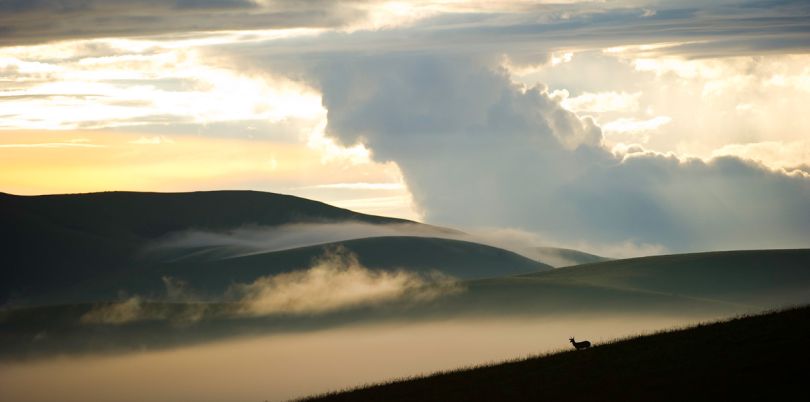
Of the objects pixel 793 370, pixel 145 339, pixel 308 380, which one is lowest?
pixel 793 370

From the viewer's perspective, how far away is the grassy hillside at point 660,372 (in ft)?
124

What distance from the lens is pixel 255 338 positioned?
625 ft

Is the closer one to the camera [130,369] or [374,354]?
[374,354]

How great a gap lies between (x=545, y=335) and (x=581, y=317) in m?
26.1

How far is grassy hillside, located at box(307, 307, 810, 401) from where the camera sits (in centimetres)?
3778

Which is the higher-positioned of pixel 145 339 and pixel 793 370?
pixel 145 339

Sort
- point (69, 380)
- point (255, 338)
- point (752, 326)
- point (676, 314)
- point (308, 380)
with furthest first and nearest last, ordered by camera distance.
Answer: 1. point (255, 338)
2. point (676, 314)
3. point (69, 380)
4. point (308, 380)
5. point (752, 326)

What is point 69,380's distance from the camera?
537 ft

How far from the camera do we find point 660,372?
4303cm

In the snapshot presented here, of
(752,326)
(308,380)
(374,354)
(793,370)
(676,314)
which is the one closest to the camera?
(793,370)

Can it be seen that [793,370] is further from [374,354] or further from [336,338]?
[336,338]

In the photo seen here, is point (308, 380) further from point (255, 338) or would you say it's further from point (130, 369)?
point (255, 338)

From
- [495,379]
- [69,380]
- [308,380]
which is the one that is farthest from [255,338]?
[495,379]

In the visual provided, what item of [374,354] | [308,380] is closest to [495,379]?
[308,380]
